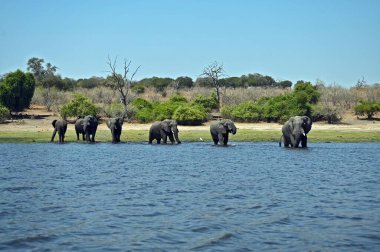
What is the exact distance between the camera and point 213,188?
19.9 metres

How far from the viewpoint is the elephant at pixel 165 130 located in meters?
42.4

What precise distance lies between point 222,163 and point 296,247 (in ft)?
55.1

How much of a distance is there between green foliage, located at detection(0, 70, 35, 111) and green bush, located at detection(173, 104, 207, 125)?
736 inches

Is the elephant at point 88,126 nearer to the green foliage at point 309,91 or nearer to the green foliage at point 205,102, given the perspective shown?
the green foliage at point 205,102

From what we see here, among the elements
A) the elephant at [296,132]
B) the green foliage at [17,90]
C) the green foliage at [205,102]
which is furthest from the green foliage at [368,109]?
the green foliage at [17,90]

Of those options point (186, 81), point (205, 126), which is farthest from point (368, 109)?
point (186, 81)

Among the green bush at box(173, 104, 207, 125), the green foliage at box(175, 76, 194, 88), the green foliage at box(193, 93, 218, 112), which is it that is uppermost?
the green foliage at box(175, 76, 194, 88)

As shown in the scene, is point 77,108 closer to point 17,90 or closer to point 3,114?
point 3,114

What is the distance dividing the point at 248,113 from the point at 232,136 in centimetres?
1481

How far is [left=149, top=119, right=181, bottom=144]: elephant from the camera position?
4240cm

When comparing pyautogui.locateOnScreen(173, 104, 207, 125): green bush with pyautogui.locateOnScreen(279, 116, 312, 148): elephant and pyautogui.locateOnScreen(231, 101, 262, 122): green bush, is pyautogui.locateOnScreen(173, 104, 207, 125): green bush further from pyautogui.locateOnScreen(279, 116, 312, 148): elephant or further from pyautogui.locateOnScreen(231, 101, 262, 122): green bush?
pyautogui.locateOnScreen(279, 116, 312, 148): elephant

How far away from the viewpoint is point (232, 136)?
4775 centimetres

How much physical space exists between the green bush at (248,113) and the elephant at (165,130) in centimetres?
2067

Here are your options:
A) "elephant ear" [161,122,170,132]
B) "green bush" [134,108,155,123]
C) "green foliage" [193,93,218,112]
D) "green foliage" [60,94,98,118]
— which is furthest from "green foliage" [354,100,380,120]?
"elephant ear" [161,122,170,132]
